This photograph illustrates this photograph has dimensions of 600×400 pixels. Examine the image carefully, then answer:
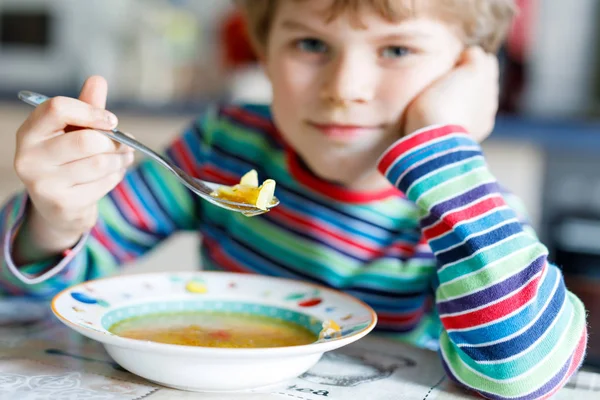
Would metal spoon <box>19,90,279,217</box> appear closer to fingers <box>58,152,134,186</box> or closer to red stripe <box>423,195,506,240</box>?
fingers <box>58,152,134,186</box>

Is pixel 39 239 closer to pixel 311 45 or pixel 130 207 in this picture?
pixel 130 207

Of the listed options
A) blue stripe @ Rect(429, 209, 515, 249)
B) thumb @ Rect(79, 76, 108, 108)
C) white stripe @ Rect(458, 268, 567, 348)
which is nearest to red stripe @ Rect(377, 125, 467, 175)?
blue stripe @ Rect(429, 209, 515, 249)

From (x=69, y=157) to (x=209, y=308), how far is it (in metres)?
0.21

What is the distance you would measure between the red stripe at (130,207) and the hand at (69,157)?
26 cm

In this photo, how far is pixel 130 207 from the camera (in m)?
1.08

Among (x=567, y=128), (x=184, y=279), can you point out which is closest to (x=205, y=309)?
(x=184, y=279)

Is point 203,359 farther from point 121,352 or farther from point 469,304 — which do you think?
point 469,304

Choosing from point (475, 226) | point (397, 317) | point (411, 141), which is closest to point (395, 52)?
point (411, 141)

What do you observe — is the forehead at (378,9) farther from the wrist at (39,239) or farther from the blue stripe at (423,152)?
the wrist at (39,239)

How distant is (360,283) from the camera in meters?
1.01

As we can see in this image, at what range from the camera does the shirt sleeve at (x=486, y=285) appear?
688mm

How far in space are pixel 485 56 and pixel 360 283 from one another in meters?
0.35

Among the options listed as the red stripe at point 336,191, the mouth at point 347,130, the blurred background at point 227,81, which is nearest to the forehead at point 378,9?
the mouth at point 347,130

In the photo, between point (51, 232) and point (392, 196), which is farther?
point (392, 196)
